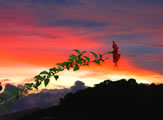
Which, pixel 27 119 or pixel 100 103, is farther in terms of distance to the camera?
pixel 27 119

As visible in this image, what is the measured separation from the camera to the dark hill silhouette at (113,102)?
58.2ft

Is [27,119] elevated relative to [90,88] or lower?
lower

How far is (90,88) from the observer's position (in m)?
21.6

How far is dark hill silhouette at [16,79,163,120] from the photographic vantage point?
17.7 meters

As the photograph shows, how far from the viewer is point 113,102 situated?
18.7m

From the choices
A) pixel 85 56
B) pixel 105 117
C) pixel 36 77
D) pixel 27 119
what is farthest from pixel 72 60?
pixel 27 119

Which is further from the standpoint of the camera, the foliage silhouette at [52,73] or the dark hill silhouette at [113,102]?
the dark hill silhouette at [113,102]

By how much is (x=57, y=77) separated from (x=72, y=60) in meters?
0.48

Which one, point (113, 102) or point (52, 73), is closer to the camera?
point (52, 73)

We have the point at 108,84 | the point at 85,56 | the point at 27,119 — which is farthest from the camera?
the point at 27,119

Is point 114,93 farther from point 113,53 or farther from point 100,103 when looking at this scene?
point 113,53

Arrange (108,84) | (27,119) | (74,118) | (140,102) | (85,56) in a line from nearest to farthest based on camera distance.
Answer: (85,56) < (140,102) < (74,118) < (108,84) < (27,119)

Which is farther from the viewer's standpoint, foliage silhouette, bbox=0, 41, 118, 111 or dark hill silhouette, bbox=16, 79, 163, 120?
dark hill silhouette, bbox=16, 79, 163, 120

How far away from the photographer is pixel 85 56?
235 inches
